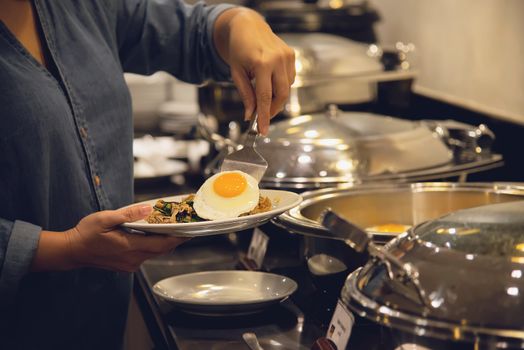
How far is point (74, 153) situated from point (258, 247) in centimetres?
54

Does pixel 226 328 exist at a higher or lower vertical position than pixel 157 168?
higher

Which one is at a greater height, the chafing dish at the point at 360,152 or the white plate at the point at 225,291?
the chafing dish at the point at 360,152

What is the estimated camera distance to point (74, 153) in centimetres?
179

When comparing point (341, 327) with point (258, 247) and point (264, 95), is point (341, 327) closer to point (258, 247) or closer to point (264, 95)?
point (264, 95)

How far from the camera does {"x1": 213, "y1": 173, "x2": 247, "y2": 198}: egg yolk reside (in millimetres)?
1736

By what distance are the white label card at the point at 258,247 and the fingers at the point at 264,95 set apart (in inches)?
14.4

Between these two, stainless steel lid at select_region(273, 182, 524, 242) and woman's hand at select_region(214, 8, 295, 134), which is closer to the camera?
woman's hand at select_region(214, 8, 295, 134)

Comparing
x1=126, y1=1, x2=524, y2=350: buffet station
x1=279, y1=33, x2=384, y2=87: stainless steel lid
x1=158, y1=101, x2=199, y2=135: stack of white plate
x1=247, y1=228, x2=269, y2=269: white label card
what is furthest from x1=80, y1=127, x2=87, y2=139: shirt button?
x1=158, y1=101, x2=199, y2=135: stack of white plate

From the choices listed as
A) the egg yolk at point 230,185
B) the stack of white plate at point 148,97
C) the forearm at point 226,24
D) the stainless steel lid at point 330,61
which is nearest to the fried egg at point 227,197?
the egg yolk at point 230,185

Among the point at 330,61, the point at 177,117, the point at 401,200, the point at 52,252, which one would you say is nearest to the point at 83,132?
the point at 52,252

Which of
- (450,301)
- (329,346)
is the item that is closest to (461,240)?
(450,301)

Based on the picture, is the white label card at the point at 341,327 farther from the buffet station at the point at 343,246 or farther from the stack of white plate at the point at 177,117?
the stack of white plate at the point at 177,117

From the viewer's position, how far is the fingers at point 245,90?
1.83 m

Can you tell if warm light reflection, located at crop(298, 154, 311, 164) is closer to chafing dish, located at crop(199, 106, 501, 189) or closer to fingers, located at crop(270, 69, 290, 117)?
chafing dish, located at crop(199, 106, 501, 189)
